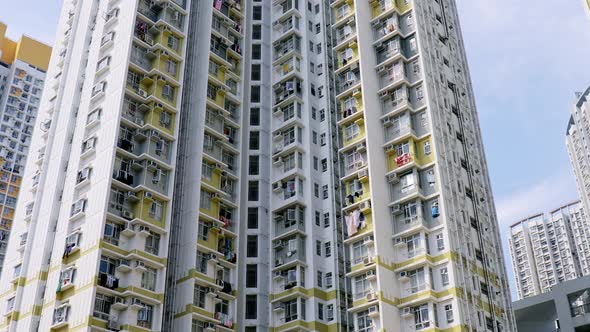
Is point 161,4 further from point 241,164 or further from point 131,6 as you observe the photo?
point 241,164

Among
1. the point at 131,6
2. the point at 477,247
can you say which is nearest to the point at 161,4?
the point at 131,6

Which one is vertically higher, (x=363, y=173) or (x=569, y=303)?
(x=363, y=173)

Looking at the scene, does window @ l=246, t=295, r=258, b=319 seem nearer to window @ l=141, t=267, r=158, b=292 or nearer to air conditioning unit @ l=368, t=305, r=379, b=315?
window @ l=141, t=267, r=158, b=292

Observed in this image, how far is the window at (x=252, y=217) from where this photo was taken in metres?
42.0

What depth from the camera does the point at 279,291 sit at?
129ft

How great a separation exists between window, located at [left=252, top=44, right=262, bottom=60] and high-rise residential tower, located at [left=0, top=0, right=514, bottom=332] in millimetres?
234

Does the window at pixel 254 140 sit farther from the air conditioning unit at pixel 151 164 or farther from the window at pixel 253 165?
the air conditioning unit at pixel 151 164

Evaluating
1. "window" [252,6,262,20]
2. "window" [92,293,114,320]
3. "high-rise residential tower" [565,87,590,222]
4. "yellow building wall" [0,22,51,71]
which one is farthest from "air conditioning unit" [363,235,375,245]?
"high-rise residential tower" [565,87,590,222]

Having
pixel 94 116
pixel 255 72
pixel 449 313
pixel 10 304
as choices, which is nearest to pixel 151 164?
pixel 94 116

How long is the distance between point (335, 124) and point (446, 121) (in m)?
7.16

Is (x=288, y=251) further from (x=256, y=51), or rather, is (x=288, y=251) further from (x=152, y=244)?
(x=256, y=51)

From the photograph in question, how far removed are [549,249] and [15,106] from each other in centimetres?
7245

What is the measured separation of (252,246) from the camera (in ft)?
136

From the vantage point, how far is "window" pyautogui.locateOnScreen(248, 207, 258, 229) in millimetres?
42000
